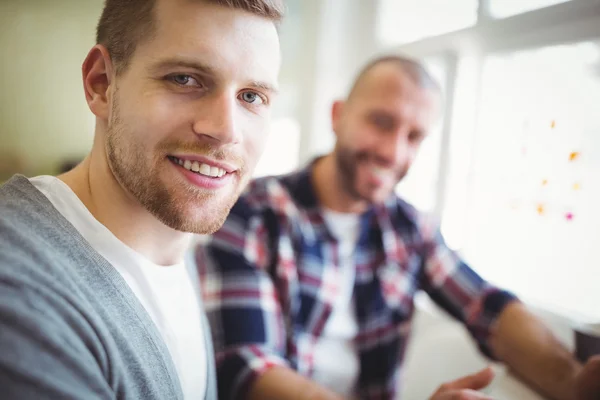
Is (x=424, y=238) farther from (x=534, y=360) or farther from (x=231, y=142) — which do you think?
(x=231, y=142)

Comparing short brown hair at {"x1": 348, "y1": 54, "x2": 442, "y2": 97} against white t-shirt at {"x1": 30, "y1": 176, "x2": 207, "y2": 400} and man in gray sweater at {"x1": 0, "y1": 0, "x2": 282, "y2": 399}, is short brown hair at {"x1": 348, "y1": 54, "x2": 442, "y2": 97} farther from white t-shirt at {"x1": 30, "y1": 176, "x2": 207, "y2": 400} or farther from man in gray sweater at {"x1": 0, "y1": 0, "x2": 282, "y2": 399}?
white t-shirt at {"x1": 30, "y1": 176, "x2": 207, "y2": 400}

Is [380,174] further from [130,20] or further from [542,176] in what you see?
[130,20]

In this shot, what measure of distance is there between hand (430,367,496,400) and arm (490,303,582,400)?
103 millimetres

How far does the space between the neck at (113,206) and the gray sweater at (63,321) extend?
0.05m

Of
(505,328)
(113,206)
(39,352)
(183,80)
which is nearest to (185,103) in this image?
(183,80)

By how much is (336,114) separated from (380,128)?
10cm

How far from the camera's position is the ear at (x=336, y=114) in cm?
67

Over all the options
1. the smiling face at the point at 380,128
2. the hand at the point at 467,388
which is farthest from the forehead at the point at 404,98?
the hand at the point at 467,388

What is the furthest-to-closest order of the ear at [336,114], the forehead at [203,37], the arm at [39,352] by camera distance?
the ear at [336,114], the forehead at [203,37], the arm at [39,352]

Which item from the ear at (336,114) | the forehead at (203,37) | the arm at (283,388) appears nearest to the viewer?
the forehead at (203,37)

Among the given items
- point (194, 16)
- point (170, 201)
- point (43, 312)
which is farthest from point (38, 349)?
point (194, 16)

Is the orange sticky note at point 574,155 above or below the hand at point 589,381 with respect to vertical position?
above

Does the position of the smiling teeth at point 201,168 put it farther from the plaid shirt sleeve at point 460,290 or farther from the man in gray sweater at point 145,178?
the plaid shirt sleeve at point 460,290

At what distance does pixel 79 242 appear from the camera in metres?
0.39
